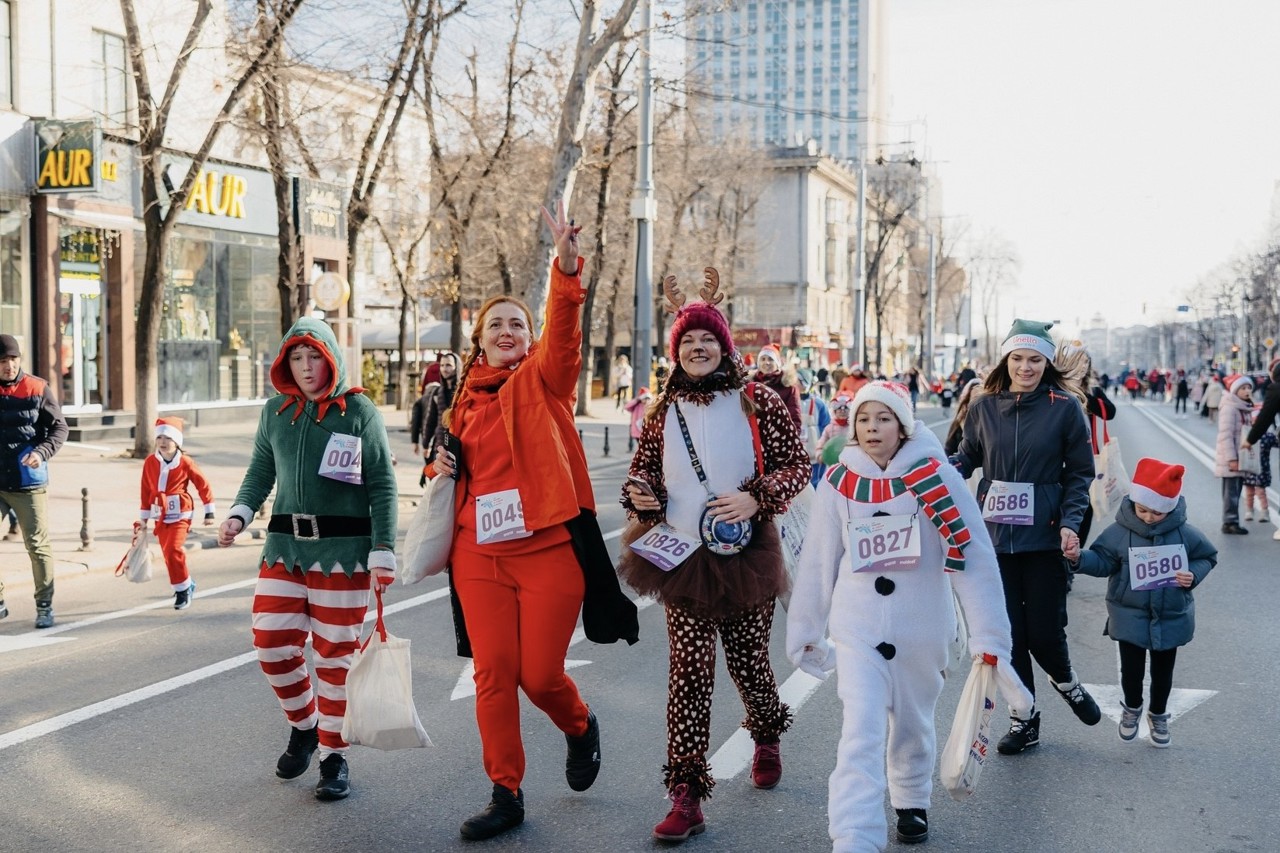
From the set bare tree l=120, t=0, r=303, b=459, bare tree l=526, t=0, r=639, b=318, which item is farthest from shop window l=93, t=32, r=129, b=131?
bare tree l=526, t=0, r=639, b=318

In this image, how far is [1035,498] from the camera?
565cm

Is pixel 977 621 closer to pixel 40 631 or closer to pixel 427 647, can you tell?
pixel 427 647

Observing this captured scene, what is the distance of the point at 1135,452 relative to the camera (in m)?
26.8

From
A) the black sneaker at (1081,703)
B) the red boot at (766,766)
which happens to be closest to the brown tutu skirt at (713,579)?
the red boot at (766,766)

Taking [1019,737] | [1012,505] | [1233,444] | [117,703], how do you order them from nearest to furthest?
1. [1012,505]
2. [1019,737]
3. [117,703]
4. [1233,444]

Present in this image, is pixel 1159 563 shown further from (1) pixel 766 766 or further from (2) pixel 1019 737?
(1) pixel 766 766

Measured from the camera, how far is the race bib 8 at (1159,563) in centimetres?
558

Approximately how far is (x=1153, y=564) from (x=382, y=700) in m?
3.24

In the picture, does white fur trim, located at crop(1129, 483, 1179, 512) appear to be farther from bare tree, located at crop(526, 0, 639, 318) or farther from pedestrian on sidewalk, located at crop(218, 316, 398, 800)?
bare tree, located at crop(526, 0, 639, 318)

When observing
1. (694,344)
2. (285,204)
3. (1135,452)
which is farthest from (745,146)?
(694,344)

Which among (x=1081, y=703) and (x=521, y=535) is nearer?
(x=521, y=535)

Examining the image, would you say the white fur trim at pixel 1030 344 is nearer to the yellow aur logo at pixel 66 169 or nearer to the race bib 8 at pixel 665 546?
the race bib 8 at pixel 665 546

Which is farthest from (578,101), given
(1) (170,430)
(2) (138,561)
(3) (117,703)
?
(3) (117,703)

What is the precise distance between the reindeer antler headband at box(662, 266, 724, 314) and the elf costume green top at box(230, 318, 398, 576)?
1235 mm
